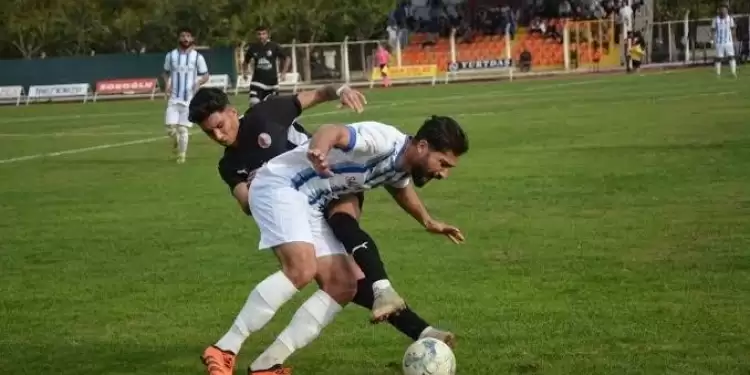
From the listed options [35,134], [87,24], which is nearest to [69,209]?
[35,134]

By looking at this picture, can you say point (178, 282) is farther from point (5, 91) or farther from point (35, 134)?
point (5, 91)

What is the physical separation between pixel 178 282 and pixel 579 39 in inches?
1858

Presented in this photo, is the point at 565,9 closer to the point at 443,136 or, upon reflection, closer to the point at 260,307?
the point at 443,136

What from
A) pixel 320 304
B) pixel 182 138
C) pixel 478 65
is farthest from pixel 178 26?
pixel 320 304

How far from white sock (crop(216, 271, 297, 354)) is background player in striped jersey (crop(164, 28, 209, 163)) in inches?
601

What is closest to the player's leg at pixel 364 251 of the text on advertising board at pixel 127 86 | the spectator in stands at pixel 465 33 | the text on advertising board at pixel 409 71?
the text on advertising board at pixel 409 71

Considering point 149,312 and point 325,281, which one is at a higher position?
point 325,281

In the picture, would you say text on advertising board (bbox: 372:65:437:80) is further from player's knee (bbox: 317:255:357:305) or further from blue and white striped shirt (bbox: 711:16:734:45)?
player's knee (bbox: 317:255:357:305)

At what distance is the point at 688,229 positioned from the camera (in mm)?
12117

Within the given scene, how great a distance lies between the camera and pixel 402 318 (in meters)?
7.54

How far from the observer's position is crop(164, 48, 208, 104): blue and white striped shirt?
886 inches

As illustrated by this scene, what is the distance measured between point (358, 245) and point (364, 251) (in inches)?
2.6

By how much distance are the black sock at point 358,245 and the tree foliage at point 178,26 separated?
5949cm

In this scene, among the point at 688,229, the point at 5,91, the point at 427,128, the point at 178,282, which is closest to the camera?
the point at 427,128
